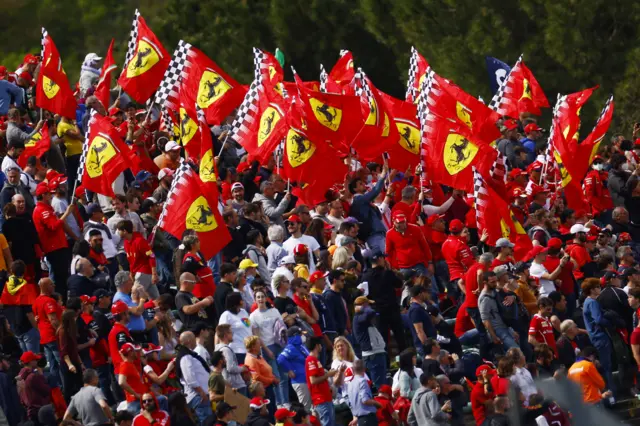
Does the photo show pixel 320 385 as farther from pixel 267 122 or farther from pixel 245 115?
pixel 245 115

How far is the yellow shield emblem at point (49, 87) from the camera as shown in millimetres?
28406

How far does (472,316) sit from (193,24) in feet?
84.9

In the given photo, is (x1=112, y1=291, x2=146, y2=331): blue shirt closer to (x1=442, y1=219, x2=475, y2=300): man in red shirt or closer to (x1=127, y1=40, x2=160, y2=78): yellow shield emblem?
(x1=442, y1=219, x2=475, y2=300): man in red shirt

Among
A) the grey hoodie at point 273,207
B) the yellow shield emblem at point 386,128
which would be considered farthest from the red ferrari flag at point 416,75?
the grey hoodie at point 273,207

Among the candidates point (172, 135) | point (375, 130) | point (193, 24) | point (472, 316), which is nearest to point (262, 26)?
point (193, 24)

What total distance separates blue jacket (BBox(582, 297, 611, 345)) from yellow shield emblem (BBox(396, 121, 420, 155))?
4.08m

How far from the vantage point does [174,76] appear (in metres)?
28.9

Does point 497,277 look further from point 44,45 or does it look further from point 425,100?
point 44,45

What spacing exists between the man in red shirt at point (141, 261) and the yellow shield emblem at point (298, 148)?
11.2ft

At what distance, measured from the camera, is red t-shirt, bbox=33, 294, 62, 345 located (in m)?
22.1

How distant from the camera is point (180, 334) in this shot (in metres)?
21.9

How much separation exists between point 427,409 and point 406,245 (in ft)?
13.8

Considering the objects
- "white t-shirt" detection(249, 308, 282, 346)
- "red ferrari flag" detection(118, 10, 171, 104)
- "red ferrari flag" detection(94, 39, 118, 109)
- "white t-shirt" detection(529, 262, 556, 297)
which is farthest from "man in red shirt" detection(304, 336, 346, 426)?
"red ferrari flag" detection(94, 39, 118, 109)

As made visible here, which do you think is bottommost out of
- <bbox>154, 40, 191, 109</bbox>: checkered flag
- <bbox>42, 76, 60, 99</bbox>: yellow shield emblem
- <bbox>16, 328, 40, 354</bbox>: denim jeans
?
<bbox>16, 328, 40, 354</bbox>: denim jeans
